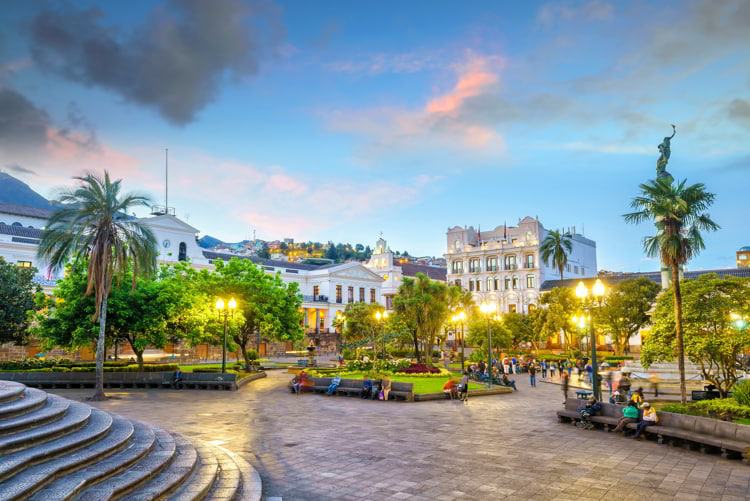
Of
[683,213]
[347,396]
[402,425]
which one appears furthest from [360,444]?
[683,213]

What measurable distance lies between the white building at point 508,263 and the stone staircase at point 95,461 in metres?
70.3

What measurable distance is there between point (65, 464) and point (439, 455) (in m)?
7.90

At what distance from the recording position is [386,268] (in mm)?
96125

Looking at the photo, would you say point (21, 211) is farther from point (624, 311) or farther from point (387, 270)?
point (624, 311)

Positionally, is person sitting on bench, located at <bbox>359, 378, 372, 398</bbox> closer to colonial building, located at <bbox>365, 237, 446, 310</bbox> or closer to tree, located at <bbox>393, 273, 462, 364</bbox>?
tree, located at <bbox>393, 273, 462, 364</bbox>

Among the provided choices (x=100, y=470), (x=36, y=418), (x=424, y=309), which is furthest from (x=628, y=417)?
(x=424, y=309)

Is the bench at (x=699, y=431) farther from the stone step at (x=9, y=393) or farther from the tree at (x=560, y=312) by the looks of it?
the tree at (x=560, y=312)

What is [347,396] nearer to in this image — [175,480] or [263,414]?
[263,414]

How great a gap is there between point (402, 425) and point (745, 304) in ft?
44.8

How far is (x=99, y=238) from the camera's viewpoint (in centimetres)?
2250

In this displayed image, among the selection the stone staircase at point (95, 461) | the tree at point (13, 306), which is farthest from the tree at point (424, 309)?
the stone staircase at point (95, 461)

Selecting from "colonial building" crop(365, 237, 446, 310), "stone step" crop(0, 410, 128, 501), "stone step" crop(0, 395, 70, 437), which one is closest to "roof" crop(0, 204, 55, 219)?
"colonial building" crop(365, 237, 446, 310)

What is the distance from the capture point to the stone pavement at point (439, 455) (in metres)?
9.65

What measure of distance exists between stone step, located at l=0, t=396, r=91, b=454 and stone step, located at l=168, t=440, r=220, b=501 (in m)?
2.26
